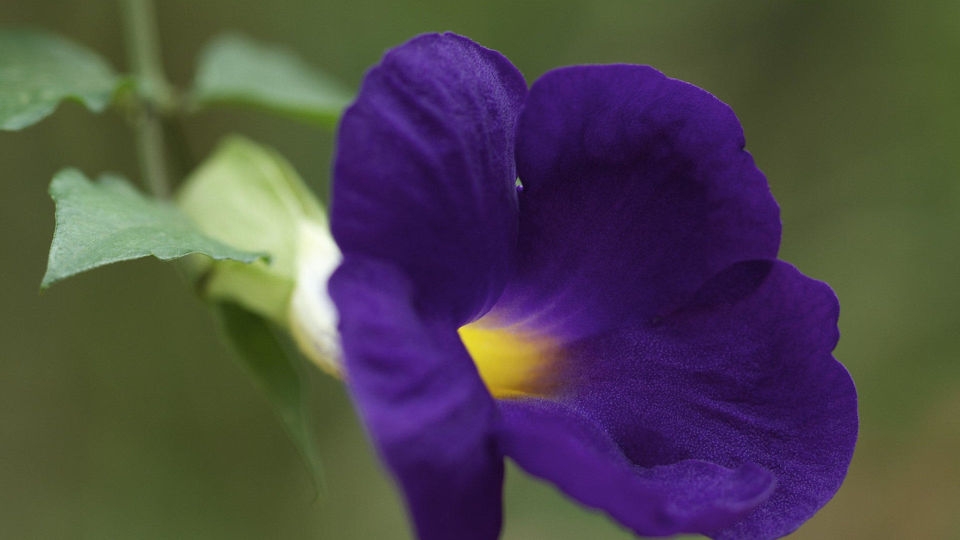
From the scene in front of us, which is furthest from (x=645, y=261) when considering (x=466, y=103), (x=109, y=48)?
(x=109, y=48)

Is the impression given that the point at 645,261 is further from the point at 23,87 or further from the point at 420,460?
the point at 23,87

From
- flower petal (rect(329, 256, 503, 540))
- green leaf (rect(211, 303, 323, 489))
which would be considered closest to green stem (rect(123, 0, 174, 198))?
green leaf (rect(211, 303, 323, 489))

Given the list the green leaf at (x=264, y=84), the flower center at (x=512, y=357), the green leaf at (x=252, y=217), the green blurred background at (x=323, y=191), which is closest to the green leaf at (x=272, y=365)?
the green leaf at (x=252, y=217)

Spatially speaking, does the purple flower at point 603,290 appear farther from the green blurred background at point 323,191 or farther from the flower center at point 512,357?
the green blurred background at point 323,191

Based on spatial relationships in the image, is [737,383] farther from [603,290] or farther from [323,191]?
[323,191]

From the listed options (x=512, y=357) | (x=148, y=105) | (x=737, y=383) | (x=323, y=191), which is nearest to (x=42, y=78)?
(x=148, y=105)

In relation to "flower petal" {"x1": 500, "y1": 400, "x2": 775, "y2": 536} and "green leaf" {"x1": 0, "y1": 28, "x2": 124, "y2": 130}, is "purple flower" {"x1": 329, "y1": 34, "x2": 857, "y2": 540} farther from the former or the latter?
"green leaf" {"x1": 0, "y1": 28, "x2": 124, "y2": 130}
